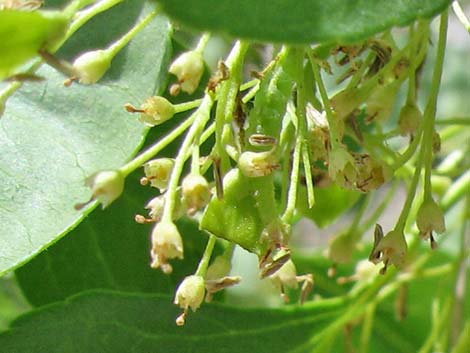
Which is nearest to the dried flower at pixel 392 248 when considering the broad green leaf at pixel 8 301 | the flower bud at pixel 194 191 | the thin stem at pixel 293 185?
the thin stem at pixel 293 185

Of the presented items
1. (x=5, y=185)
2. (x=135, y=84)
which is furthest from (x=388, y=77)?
(x=5, y=185)

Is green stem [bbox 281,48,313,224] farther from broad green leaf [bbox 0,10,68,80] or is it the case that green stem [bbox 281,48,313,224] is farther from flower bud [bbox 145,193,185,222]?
broad green leaf [bbox 0,10,68,80]

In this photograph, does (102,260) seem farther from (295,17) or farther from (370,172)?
(295,17)

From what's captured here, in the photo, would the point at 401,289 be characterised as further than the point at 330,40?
Yes

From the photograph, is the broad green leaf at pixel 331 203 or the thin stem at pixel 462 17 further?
the broad green leaf at pixel 331 203

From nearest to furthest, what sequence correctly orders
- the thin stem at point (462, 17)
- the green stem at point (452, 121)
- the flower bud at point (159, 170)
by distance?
the flower bud at point (159, 170), the thin stem at point (462, 17), the green stem at point (452, 121)

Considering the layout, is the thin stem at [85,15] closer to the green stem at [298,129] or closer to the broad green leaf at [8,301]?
the green stem at [298,129]

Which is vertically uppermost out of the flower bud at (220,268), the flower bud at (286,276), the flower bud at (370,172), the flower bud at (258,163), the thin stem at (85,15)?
the thin stem at (85,15)

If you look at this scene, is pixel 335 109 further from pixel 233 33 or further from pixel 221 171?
pixel 233 33
